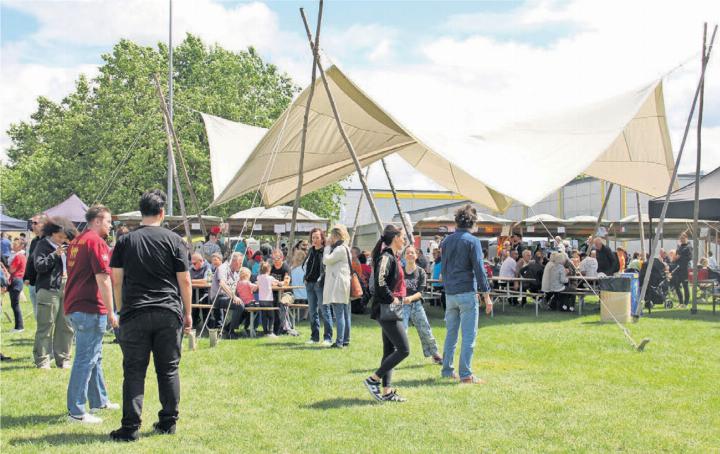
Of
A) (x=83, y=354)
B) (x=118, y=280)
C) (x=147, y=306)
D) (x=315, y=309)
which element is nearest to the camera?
(x=147, y=306)

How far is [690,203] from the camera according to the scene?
15.2 meters

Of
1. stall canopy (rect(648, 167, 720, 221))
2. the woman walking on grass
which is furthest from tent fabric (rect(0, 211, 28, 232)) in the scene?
stall canopy (rect(648, 167, 720, 221))

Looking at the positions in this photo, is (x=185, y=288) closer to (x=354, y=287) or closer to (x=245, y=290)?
(x=354, y=287)

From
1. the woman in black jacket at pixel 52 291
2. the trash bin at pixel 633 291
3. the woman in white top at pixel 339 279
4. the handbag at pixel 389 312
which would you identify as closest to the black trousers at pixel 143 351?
the handbag at pixel 389 312

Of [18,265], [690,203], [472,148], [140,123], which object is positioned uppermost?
[140,123]

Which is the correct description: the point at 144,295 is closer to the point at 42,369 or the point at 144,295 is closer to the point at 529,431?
the point at 529,431

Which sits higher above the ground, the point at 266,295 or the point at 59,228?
the point at 59,228

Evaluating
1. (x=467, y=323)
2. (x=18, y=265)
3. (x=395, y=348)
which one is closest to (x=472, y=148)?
(x=467, y=323)

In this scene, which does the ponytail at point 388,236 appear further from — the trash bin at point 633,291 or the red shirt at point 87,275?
the trash bin at point 633,291

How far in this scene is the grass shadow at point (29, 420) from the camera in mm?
5754

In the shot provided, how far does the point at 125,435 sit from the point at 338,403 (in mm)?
2015

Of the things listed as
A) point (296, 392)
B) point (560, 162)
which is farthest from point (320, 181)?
point (296, 392)

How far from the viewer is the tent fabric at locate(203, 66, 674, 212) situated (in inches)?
452

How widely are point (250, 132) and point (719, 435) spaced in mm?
14806
